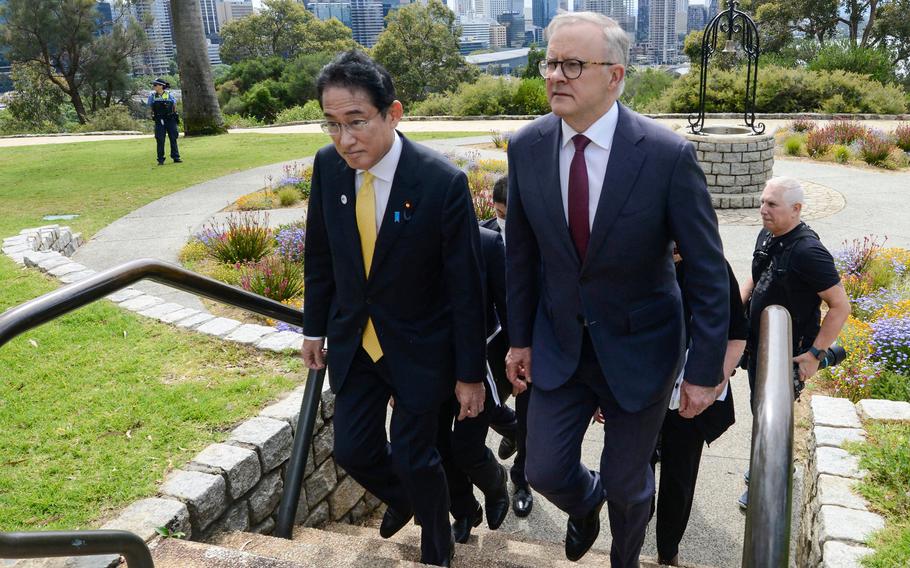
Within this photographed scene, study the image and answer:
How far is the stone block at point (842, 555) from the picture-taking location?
10.3 feet

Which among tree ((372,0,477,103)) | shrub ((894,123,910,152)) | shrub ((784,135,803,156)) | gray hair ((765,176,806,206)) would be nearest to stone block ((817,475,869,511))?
gray hair ((765,176,806,206))

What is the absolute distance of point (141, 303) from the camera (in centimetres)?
678

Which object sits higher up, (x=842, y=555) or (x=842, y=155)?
(x=842, y=155)

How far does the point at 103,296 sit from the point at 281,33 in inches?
2382

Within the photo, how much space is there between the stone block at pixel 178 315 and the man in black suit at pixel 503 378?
2.96 m

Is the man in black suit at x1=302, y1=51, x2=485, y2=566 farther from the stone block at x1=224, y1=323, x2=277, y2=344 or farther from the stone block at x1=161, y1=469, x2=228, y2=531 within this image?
the stone block at x1=224, y1=323, x2=277, y2=344

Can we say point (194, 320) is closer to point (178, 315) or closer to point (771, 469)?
point (178, 315)

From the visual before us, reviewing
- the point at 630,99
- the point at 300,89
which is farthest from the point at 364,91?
the point at 300,89

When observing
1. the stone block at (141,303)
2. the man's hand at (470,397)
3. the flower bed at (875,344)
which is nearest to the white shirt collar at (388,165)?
the man's hand at (470,397)

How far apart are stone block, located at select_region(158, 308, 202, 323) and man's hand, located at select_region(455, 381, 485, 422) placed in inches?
149

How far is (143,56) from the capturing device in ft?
147

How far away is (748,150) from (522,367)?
1104 cm

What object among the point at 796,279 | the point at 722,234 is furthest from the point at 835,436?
the point at 722,234

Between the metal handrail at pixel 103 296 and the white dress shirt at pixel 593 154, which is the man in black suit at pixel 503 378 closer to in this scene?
the white dress shirt at pixel 593 154
